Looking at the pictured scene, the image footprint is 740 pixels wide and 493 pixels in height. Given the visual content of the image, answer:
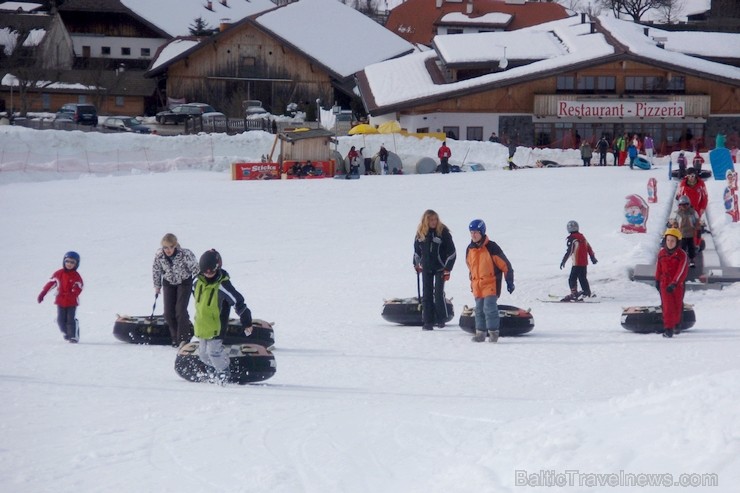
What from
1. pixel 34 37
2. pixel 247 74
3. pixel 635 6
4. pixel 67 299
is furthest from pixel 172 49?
pixel 67 299

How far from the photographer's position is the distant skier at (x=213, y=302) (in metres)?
9.16

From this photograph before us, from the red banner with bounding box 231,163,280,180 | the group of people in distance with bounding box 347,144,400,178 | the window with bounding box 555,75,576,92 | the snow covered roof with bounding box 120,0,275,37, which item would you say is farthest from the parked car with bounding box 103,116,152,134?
the snow covered roof with bounding box 120,0,275,37

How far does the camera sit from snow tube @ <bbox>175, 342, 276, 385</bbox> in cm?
946

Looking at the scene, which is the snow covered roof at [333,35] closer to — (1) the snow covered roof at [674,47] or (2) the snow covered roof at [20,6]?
(1) the snow covered roof at [674,47]

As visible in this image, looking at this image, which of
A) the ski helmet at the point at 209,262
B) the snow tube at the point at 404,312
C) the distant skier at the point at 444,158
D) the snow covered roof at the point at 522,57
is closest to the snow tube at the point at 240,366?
the ski helmet at the point at 209,262

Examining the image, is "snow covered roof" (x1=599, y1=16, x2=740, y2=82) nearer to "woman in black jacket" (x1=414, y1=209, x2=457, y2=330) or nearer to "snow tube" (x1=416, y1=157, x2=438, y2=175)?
"snow tube" (x1=416, y1=157, x2=438, y2=175)

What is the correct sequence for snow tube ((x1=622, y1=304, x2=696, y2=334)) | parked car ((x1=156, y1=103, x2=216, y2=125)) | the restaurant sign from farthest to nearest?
parked car ((x1=156, y1=103, x2=216, y2=125)) → the restaurant sign → snow tube ((x1=622, y1=304, x2=696, y2=334))

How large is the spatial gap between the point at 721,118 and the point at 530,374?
45.1m

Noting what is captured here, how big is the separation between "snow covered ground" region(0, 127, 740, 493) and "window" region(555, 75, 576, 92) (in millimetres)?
25574

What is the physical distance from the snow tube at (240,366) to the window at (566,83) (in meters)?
43.7

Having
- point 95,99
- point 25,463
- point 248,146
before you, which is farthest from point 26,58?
point 25,463

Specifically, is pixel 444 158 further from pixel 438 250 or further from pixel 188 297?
pixel 188 297

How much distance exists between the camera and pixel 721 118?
51.5 metres

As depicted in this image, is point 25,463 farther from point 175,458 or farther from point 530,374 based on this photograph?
point 530,374
